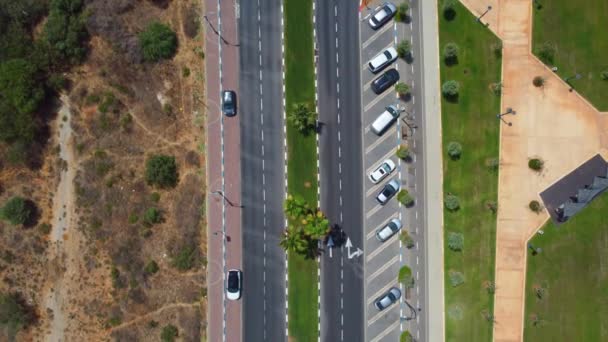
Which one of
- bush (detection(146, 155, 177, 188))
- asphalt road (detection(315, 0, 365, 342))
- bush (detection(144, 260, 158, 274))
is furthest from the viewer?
asphalt road (detection(315, 0, 365, 342))

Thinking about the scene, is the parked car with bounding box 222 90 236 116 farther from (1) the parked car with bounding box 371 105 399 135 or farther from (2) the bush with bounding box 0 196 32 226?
(2) the bush with bounding box 0 196 32 226

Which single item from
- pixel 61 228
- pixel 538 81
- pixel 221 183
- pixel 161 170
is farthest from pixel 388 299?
pixel 61 228

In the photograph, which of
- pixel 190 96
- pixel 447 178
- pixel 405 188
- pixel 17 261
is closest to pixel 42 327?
pixel 17 261

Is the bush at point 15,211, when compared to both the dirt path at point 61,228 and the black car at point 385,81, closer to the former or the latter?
the dirt path at point 61,228

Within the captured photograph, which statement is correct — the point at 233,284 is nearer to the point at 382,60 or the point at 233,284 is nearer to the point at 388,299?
the point at 388,299

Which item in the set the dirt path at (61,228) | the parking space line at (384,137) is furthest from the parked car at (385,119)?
the dirt path at (61,228)

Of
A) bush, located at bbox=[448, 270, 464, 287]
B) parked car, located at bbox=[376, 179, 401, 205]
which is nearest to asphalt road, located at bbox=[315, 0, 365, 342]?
parked car, located at bbox=[376, 179, 401, 205]

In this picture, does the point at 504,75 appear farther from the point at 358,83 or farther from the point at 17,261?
the point at 17,261
